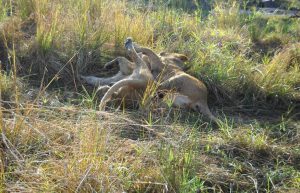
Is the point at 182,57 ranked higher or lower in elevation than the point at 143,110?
higher

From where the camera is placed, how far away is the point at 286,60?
19.9 ft

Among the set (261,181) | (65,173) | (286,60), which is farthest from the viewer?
(286,60)

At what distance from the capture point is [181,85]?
5.05 metres

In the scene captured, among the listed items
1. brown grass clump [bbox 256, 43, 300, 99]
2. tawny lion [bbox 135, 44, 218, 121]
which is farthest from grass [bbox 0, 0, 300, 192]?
tawny lion [bbox 135, 44, 218, 121]

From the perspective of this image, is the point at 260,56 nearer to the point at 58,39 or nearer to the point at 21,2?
the point at 58,39

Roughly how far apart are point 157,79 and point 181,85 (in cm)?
32

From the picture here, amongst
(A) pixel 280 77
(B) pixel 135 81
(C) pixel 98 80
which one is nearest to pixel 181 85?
(B) pixel 135 81

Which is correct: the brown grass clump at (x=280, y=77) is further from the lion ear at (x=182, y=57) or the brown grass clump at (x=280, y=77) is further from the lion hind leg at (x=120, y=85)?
the lion hind leg at (x=120, y=85)

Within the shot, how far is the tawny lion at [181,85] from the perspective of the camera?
4.88 m

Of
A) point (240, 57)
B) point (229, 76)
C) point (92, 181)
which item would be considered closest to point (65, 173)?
point (92, 181)

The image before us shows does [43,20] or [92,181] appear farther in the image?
[43,20]

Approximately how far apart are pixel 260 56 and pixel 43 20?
302 cm

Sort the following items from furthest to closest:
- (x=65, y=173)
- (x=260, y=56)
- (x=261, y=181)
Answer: (x=260, y=56), (x=261, y=181), (x=65, y=173)

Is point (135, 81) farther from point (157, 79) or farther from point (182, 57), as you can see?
point (182, 57)
